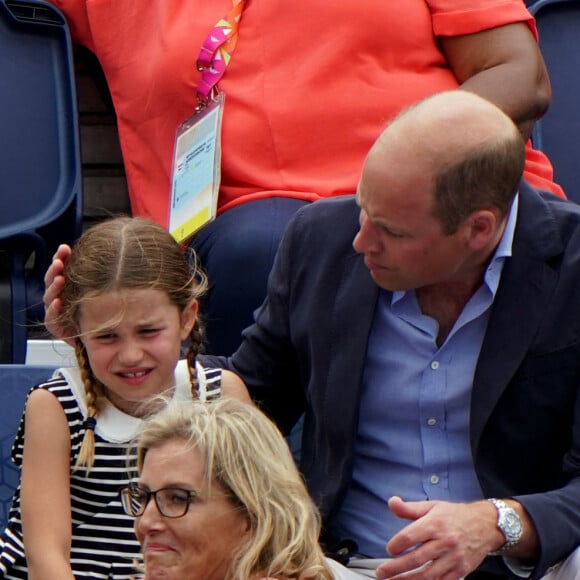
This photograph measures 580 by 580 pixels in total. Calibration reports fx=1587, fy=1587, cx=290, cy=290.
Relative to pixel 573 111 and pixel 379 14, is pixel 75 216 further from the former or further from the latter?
pixel 573 111

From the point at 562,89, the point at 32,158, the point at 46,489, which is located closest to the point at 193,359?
the point at 46,489

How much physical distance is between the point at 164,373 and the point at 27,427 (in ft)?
0.81

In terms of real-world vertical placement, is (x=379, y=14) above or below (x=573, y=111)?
above

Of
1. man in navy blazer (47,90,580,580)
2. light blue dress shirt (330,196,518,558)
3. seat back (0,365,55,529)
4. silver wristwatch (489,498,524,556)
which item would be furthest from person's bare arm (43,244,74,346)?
silver wristwatch (489,498,524,556)

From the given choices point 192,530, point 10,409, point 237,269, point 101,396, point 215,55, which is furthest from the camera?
point 215,55

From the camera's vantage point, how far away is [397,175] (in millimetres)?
2629

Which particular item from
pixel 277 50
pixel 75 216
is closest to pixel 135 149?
pixel 75 216

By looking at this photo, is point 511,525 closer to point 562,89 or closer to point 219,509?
point 219,509

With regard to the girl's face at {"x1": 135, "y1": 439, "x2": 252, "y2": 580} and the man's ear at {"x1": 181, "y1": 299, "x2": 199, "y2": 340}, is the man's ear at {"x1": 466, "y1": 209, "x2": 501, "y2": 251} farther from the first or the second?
the girl's face at {"x1": 135, "y1": 439, "x2": 252, "y2": 580}

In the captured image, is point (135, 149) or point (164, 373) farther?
point (135, 149)

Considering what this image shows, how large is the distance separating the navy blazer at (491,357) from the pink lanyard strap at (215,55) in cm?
69

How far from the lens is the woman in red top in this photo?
3.40m

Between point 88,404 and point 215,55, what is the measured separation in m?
1.10

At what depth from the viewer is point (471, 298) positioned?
273cm
